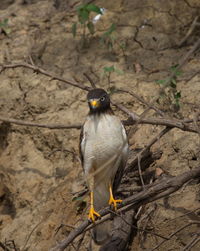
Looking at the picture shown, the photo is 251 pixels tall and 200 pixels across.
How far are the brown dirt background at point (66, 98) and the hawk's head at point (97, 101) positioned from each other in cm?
100

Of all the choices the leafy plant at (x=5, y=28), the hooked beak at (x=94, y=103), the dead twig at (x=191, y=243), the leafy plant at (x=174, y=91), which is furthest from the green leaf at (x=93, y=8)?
the dead twig at (x=191, y=243)

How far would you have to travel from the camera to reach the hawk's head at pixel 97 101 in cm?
410

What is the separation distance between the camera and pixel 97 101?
4.10m

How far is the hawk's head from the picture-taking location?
410 centimetres

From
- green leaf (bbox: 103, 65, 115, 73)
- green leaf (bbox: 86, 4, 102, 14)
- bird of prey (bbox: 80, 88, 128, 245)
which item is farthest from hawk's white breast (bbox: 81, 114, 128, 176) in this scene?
green leaf (bbox: 86, 4, 102, 14)

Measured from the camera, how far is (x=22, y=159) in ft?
18.7

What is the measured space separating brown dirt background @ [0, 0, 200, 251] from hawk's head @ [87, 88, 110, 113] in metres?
1.00

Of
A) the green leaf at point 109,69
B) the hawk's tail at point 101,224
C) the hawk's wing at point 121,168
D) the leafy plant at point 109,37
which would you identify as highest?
the leafy plant at point 109,37

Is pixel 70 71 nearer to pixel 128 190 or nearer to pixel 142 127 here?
pixel 142 127

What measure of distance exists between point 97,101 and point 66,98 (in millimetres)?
1724

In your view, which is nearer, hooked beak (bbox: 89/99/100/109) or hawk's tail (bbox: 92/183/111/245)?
hooked beak (bbox: 89/99/100/109)

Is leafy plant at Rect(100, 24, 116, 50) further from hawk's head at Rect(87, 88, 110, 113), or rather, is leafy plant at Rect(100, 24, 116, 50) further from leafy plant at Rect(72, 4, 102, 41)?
hawk's head at Rect(87, 88, 110, 113)

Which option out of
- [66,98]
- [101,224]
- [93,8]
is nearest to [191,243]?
[101,224]

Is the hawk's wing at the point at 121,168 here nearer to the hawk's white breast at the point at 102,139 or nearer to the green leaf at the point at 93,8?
the hawk's white breast at the point at 102,139
